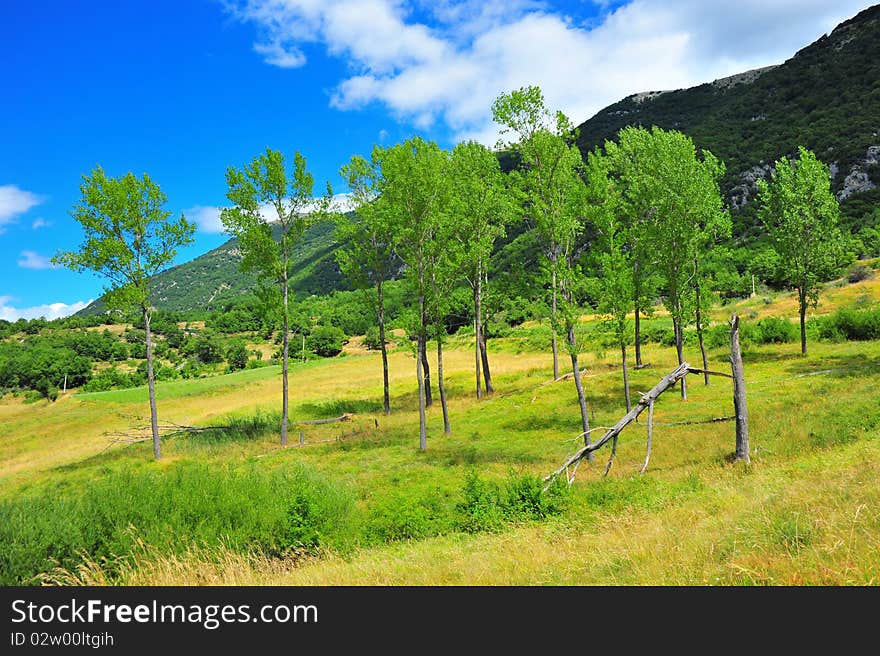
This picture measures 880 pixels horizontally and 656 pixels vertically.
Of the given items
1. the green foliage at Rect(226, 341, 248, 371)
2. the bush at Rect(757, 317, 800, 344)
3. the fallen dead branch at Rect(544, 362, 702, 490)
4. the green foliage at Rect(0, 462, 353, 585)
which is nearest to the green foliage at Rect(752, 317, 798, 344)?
the bush at Rect(757, 317, 800, 344)

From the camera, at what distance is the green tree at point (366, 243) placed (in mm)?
27938

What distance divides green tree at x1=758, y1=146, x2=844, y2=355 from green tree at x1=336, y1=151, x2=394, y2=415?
28086mm

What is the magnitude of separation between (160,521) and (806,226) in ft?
139

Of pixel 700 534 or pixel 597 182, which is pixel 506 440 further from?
pixel 700 534

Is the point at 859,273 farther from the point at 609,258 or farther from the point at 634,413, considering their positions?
the point at 634,413

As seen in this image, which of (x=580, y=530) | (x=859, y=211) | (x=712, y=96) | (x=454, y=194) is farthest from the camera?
(x=712, y=96)

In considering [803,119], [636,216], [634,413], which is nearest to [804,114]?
[803,119]

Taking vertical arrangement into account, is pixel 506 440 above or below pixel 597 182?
below

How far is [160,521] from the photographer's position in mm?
10531

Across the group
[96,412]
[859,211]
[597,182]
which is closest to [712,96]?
[859,211]

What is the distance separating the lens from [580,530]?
947 centimetres

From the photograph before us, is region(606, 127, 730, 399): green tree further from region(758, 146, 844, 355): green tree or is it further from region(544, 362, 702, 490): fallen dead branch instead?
region(544, 362, 702, 490): fallen dead branch

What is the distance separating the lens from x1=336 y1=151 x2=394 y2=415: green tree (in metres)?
27.9
